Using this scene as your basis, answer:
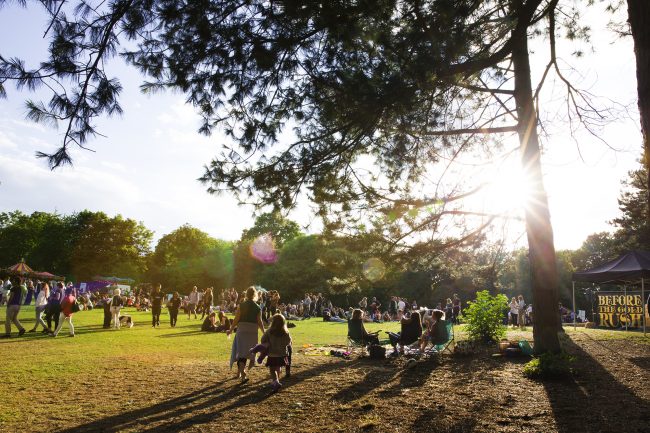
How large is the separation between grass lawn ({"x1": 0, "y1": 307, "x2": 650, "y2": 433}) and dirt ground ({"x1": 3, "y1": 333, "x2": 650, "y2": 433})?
0.05 ft

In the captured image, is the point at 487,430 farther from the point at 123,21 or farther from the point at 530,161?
the point at 530,161

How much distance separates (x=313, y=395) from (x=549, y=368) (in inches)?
158

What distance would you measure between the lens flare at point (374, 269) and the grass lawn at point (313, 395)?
1973 mm

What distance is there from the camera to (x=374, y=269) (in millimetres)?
9914

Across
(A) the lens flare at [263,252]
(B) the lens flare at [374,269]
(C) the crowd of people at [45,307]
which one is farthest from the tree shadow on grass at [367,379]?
(A) the lens flare at [263,252]

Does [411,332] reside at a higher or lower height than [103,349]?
higher

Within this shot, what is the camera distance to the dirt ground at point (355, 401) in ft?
16.6

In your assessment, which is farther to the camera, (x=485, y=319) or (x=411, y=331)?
(x=485, y=319)

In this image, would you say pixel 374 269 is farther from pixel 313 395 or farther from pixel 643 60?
pixel 643 60

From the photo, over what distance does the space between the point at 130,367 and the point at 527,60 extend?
11.2 metres

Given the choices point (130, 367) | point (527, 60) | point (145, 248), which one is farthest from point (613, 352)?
point (145, 248)

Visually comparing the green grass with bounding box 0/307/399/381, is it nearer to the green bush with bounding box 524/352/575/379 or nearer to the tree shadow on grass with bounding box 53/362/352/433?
the tree shadow on grass with bounding box 53/362/352/433

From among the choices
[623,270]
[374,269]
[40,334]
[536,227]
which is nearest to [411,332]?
[374,269]

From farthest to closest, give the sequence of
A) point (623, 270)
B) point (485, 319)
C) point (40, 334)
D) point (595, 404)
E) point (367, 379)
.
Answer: point (623, 270) < point (40, 334) < point (485, 319) < point (367, 379) < point (595, 404)
